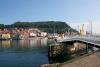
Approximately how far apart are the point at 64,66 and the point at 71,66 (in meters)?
0.82

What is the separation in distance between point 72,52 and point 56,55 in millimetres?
10779

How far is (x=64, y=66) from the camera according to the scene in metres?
28.5

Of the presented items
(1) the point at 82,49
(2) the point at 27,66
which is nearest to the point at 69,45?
(1) the point at 82,49

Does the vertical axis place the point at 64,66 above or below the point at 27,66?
above

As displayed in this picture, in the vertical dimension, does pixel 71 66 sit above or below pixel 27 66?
above

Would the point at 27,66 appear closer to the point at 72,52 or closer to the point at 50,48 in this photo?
the point at 50,48

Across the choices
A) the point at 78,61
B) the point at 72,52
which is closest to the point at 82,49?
the point at 72,52

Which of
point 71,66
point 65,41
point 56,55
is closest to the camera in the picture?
point 71,66

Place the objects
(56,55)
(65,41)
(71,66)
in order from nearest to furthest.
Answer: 1. (71,66)
2. (56,55)
3. (65,41)

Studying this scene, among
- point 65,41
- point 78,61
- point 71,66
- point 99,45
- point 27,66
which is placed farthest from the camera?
point 65,41

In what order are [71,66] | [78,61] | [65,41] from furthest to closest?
[65,41]
[78,61]
[71,66]

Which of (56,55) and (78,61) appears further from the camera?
→ (56,55)

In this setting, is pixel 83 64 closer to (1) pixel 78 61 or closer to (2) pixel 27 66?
(1) pixel 78 61

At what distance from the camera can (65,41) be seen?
253 ft
